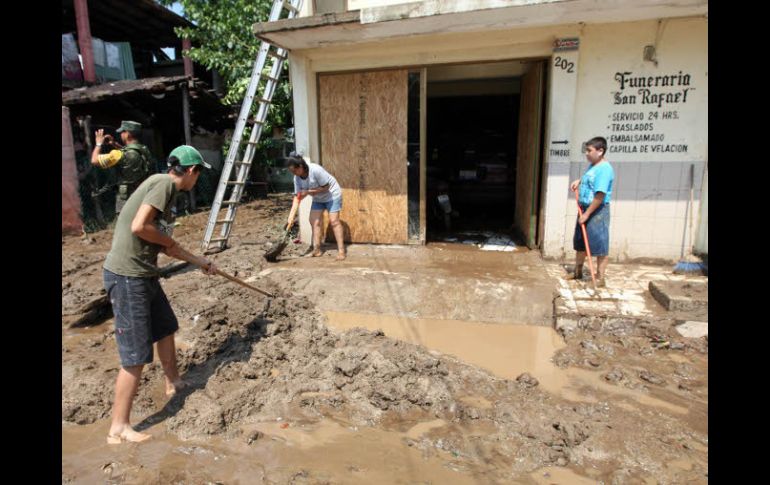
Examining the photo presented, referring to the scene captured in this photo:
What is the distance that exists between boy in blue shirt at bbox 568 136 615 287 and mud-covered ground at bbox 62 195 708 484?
1.14 m

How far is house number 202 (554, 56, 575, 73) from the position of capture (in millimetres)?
6605

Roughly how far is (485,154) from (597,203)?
5.88 m

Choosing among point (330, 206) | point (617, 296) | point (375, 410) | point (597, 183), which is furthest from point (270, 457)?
point (330, 206)

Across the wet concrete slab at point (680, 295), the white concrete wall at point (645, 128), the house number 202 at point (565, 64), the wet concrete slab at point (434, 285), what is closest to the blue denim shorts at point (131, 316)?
the wet concrete slab at point (434, 285)

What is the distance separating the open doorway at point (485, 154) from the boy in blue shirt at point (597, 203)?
172cm

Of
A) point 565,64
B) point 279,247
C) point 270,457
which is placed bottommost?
point 270,457

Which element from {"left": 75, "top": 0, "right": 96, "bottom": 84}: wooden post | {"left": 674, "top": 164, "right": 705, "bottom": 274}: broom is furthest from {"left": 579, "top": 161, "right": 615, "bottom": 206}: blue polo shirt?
{"left": 75, "top": 0, "right": 96, "bottom": 84}: wooden post

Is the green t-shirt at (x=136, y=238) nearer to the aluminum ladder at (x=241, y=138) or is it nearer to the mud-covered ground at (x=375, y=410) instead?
the mud-covered ground at (x=375, y=410)

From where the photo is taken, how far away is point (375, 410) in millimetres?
3699

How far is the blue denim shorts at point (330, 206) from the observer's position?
24.5 ft

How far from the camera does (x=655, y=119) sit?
6539 mm

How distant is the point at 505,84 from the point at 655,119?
14.1ft

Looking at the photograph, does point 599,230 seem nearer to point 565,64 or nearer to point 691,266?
point 691,266

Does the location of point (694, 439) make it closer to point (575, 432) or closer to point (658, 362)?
point (575, 432)
